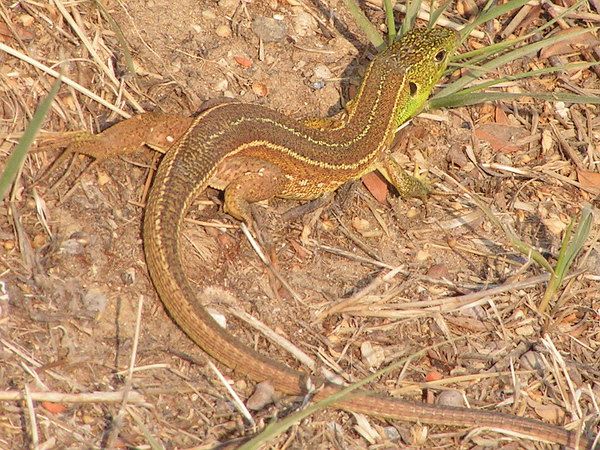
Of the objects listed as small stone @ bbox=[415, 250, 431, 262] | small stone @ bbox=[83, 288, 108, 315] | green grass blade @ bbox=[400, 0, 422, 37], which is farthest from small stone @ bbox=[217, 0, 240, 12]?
small stone @ bbox=[83, 288, 108, 315]

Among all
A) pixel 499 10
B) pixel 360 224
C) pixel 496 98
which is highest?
pixel 499 10

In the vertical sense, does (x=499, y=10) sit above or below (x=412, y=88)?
above

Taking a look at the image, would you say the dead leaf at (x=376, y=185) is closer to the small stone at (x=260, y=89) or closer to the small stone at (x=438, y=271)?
the small stone at (x=438, y=271)

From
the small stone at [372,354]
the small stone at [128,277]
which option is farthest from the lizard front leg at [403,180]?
the small stone at [128,277]

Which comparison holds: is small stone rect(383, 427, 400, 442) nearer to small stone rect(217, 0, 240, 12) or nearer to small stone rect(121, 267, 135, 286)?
small stone rect(121, 267, 135, 286)

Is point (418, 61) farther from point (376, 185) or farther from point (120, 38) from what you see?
point (120, 38)

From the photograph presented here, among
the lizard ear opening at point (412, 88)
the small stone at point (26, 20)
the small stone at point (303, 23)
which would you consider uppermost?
the small stone at point (26, 20)

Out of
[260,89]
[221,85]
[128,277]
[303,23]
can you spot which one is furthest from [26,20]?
[303,23]
